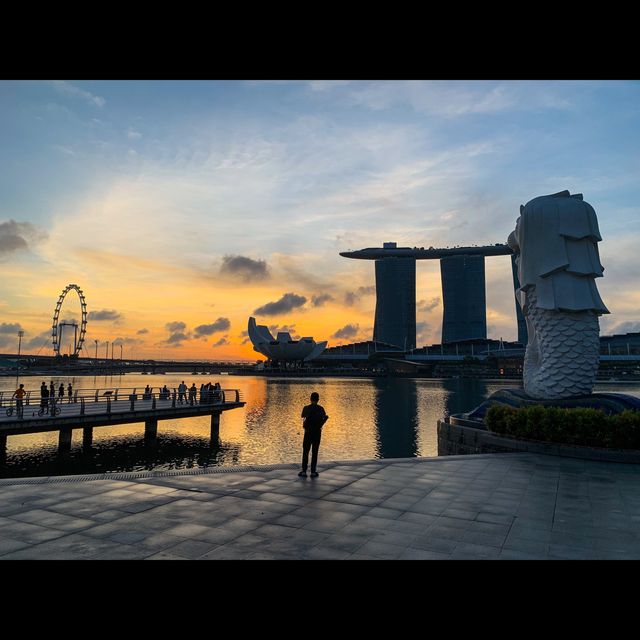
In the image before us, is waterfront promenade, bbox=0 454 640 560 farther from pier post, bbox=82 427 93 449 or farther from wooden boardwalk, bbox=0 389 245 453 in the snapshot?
pier post, bbox=82 427 93 449

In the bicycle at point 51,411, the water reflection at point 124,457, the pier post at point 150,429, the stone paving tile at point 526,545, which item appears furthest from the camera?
the pier post at point 150,429

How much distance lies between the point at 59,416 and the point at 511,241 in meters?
23.3

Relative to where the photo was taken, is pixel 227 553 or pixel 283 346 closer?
pixel 227 553

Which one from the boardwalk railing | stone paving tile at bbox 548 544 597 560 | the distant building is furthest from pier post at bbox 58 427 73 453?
the distant building

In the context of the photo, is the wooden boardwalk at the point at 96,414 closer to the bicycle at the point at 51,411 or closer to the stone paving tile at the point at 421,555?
the bicycle at the point at 51,411

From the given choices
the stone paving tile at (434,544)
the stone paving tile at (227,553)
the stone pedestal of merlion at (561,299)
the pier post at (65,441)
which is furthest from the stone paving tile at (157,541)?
the pier post at (65,441)

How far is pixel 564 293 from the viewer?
1930 centimetres

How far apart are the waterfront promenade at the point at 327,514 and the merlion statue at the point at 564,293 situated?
27.8 ft

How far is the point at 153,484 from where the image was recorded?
919 cm

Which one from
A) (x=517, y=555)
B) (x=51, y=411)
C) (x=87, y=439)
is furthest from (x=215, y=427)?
(x=517, y=555)

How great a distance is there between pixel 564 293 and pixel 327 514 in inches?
624

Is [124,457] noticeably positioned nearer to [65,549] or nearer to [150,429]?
[150,429]

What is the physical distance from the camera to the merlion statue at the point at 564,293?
1886 cm
